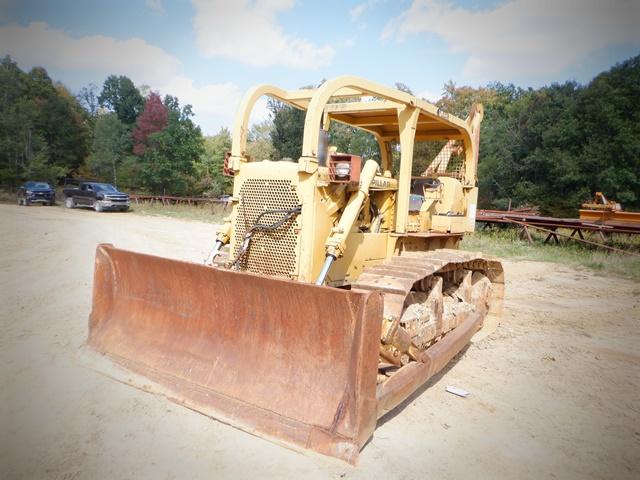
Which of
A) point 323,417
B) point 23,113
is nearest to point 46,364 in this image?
point 323,417

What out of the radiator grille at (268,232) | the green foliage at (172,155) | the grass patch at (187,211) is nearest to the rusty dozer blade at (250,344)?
the radiator grille at (268,232)

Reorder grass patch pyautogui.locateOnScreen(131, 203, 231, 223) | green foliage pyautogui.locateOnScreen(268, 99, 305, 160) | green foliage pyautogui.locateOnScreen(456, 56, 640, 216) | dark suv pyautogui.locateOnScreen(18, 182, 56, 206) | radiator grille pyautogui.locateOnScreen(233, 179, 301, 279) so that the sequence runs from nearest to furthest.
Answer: radiator grille pyautogui.locateOnScreen(233, 179, 301, 279) < green foliage pyautogui.locateOnScreen(456, 56, 640, 216) < grass patch pyautogui.locateOnScreen(131, 203, 231, 223) < dark suv pyautogui.locateOnScreen(18, 182, 56, 206) < green foliage pyautogui.locateOnScreen(268, 99, 305, 160)

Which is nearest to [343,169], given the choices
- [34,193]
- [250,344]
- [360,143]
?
[250,344]

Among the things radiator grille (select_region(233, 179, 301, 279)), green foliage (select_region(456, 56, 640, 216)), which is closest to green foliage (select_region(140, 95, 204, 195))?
green foliage (select_region(456, 56, 640, 216))

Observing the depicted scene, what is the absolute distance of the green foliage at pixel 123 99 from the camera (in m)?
38.0

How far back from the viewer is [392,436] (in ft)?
10.5

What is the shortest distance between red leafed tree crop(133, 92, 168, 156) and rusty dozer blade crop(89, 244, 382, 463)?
33.3 metres

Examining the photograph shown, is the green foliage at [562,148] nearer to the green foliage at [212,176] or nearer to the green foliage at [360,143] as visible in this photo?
the green foliage at [360,143]

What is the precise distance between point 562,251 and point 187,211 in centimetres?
1833

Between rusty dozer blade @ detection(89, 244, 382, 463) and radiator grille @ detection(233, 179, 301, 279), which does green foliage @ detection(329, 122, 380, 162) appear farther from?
rusty dozer blade @ detection(89, 244, 382, 463)

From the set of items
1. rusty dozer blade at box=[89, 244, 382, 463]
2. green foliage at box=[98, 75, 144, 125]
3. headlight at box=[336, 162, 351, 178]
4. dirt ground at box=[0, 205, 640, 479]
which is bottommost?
dirt ground at box=[0, 205, 640, 479]

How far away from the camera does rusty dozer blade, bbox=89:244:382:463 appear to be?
2.85 meters

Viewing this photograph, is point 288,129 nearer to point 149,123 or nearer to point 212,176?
point 212,176

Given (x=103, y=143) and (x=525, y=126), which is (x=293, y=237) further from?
(x=103, y=143)
